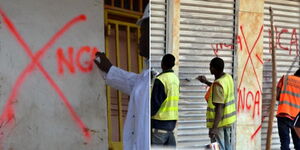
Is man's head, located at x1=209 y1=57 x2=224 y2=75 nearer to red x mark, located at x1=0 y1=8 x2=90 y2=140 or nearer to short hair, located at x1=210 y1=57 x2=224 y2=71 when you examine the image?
short hair, located at x1=210 y1=57 x2=224 y2=71

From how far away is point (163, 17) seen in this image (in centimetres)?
272

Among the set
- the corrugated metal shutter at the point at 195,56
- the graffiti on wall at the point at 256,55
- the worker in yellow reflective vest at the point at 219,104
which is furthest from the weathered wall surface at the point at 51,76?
the graffiti on wall at the point at 256,55

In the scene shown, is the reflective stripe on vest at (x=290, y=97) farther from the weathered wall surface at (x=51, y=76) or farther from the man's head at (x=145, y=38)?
the man's head at (x=145, y=38)

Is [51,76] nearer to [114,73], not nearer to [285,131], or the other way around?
[114,73]

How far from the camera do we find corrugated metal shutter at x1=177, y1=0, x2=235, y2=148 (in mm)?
2889

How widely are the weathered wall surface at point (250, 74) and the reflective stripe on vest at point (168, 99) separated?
1403 millimetres

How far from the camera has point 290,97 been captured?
14.4ft

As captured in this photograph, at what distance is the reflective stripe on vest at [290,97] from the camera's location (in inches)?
169

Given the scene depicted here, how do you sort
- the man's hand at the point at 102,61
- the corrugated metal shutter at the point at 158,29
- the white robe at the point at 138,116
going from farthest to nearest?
the corrugated metal shutter at the point at 158,29
the man's hand at the point at 102,61
the white robe at the point at 138,116

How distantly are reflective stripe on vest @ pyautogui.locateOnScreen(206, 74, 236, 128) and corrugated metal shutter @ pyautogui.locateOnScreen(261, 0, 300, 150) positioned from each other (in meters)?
0.61

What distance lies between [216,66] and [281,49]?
1.32 metres

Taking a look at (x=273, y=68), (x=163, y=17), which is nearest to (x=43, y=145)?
(x=163, y=17)

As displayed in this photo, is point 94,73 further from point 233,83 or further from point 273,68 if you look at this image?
point 273,68

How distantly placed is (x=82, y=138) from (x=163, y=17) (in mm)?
867
